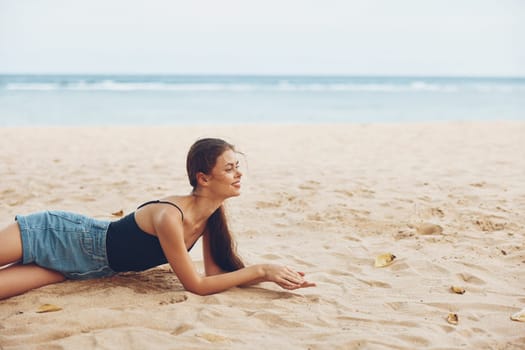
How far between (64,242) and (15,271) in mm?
306

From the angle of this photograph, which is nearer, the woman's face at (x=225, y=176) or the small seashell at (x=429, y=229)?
the woman's face at (x=225, y=176)

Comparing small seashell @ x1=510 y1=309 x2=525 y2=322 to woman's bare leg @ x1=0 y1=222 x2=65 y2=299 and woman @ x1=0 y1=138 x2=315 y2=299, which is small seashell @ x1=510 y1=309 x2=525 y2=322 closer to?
woman @ x1=0 y1=138 x2=315 y2=299

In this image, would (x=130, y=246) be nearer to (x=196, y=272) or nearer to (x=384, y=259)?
(x=196, y=272)

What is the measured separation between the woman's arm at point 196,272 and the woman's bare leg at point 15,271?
0.76m

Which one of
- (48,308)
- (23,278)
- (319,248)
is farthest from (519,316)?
(23,278)

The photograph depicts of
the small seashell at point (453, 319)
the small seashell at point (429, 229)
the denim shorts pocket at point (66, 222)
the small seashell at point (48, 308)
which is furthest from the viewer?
the small seashell at point (429, 229)

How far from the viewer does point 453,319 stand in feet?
9.68

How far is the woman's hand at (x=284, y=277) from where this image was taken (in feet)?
10.6

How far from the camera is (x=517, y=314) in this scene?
9.72 feet

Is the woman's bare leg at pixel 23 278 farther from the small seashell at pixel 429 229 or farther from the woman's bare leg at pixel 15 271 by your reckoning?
the small seashell at pixel 429 229

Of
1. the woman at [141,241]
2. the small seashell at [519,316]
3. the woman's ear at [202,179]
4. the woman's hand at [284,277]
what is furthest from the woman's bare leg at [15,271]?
the small seashell at [519,316]

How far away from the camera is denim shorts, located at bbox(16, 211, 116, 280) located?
10.7ft

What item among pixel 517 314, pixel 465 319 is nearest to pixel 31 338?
pixel 465 319

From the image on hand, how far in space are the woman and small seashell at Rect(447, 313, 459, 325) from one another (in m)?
0.75
